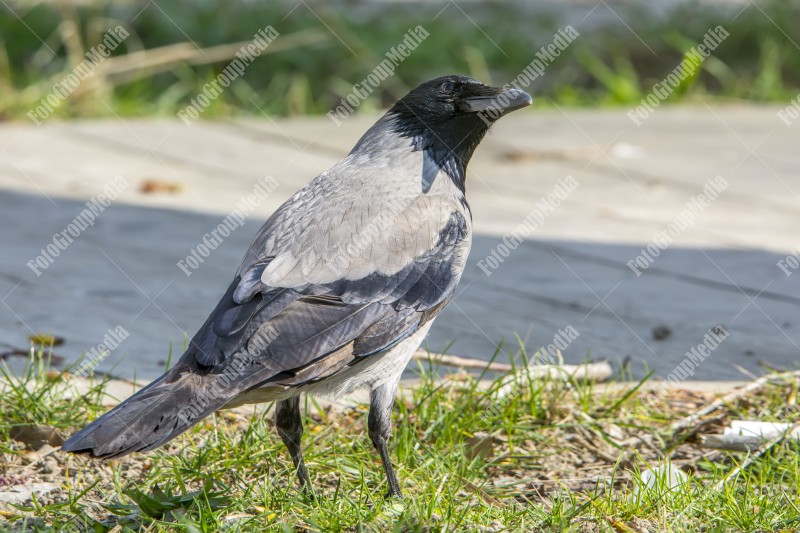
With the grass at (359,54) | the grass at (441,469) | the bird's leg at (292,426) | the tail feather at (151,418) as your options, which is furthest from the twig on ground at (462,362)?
the grass at (359,54)

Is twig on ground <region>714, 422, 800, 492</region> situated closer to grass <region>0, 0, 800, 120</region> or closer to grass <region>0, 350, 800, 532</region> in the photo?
grass <region>0, 350, 800, 532</region>

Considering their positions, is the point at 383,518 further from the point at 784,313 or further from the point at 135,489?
the point at 784,313

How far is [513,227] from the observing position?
24.1 ft

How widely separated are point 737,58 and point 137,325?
361 inches

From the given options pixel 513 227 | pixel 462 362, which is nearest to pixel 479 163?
pixel 513 227

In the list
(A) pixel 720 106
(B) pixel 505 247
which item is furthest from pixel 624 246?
(A) pixel 720 106

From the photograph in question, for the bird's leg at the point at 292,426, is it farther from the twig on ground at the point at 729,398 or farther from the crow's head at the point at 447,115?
the twig on ground at the point at 729,398

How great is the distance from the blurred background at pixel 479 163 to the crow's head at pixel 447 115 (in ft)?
2.86

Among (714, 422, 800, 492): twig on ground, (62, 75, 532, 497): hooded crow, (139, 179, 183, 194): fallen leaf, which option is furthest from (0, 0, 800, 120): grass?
(714, 422, 800, 492): twig on ground

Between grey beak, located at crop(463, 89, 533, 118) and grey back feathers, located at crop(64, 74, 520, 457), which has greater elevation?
grey beak, located at crop(463, 89, 533, 118)

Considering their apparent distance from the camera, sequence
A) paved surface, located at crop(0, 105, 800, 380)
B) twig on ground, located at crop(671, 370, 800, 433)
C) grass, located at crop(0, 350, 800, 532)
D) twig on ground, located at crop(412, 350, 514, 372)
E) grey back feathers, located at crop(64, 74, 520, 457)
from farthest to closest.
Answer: paved surface, located at crop(0, 105, 800, 380)
twig on ground, located at crop(412, 350, 514, 372)
twig on ground, located at crop(671, 370, 800, 433)
grass, located at crop(0, 350, 800, 532)
grey back feathers, located at crop(64, 74, 520, 457)

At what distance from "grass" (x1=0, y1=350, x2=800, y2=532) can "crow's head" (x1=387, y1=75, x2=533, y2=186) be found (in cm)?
89

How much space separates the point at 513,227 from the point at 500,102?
317cm

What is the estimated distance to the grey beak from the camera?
165 inches
